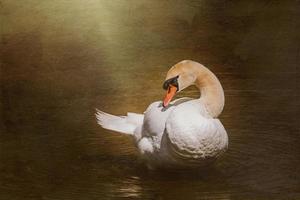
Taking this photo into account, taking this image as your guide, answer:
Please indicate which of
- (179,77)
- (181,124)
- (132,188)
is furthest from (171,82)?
(132,188)

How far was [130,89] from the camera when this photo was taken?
1.85 metres

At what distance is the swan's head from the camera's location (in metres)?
1.83

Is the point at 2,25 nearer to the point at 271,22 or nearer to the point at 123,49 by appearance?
the point at 123,49

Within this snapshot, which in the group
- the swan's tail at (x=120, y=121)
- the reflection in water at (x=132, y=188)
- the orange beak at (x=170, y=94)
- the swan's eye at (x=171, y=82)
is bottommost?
the reflection in water at (x=132, y=188)

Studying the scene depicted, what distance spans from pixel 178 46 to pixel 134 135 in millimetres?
291

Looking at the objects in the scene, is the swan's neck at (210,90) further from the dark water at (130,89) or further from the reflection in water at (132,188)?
the reflection in water at (132,188)

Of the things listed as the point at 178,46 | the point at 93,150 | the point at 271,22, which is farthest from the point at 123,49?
the point at 271,22

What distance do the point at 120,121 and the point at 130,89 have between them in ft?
0.32

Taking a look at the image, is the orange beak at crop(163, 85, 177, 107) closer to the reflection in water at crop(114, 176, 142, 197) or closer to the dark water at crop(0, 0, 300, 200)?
the dark water at crop(0, 0, 300, 200)

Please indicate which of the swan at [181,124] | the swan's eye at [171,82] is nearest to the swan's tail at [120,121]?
the swan at [181,124]

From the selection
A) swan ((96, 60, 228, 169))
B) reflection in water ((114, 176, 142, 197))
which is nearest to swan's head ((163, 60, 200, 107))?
swan ((96, 60, 228, 169))

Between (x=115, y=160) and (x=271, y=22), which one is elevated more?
(x=271, y=22)

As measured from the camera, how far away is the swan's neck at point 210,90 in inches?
71.9

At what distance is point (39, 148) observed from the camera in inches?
73.1
